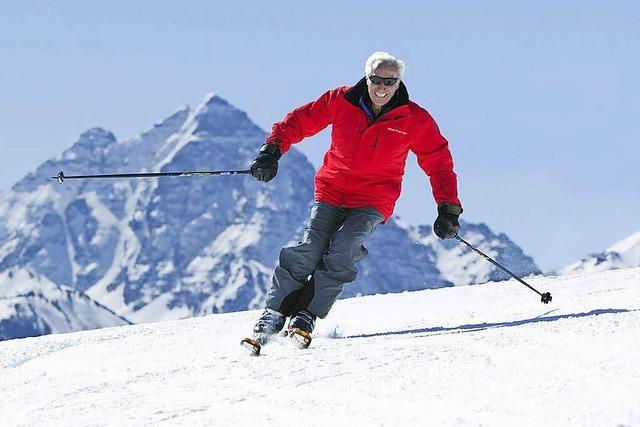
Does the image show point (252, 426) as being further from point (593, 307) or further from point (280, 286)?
point (593, 307)

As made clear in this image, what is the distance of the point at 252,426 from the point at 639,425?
1435 mm

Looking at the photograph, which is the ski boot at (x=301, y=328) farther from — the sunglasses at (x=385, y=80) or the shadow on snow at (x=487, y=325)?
the sunglasses at (x=385, y=80)

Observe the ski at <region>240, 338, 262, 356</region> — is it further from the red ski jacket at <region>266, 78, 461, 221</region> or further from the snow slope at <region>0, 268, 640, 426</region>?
the red ski jacket at <region>266, 78, 461, 221</region>

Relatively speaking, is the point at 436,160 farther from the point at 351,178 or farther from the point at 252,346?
the point at 252,346

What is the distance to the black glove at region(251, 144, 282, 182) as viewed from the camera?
22.0 ft

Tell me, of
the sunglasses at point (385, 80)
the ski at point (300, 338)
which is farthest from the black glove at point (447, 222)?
the ski at point (300, 338)

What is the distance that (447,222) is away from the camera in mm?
6734

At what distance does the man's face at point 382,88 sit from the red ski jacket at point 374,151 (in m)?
0.09

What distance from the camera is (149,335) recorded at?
25.7 feet

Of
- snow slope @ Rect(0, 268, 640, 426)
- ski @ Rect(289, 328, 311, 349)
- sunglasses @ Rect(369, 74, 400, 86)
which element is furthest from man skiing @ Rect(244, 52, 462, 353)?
snow slope @ Rect(0, 268, 640, 426)

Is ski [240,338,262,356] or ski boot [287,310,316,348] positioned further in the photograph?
ski boot [287,310,316,348]

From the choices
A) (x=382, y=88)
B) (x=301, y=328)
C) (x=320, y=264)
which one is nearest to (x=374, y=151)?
(x=382, y=88)

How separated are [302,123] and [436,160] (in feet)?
3.69

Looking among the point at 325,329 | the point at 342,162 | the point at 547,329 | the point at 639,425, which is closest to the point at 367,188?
the point at 342,162
